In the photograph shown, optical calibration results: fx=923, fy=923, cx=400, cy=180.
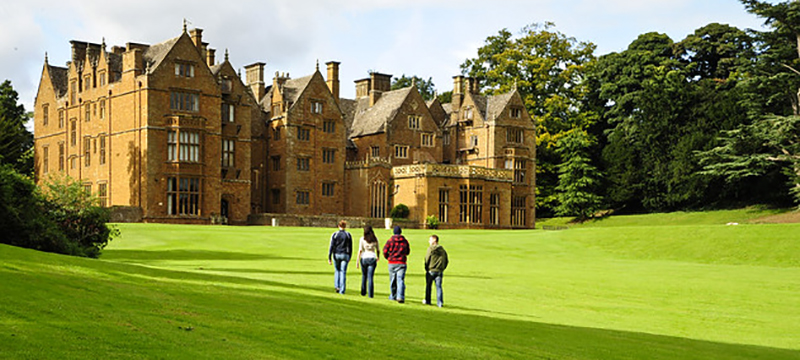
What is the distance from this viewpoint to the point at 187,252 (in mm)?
35094

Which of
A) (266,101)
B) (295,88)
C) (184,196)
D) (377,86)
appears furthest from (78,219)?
(377,86)

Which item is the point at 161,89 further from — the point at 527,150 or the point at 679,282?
the point at 679,282

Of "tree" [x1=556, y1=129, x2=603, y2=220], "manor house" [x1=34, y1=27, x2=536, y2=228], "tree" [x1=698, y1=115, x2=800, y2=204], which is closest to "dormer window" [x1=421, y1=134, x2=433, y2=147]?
"manor house" [x1=34, y1=27, x2=536, y2=228]

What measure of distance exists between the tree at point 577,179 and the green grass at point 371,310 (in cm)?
4021

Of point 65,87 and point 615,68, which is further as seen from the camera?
point 615,68

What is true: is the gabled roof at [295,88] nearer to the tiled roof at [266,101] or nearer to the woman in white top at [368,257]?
the tiled roof at [266,101]

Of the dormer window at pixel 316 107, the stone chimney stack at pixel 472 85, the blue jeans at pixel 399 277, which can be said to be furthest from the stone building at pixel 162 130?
the blue jeans at pixel 399 277

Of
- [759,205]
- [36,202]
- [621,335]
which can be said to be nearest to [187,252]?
[36,202]

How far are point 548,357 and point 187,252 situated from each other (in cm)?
2331

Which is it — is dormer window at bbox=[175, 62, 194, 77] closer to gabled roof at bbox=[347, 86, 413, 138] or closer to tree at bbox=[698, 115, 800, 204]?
gabled roof at bbox=[347, 86, 413, 138]

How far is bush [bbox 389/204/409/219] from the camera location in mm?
65750

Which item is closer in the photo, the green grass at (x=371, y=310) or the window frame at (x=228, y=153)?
the green grass at (x=371, y=310)

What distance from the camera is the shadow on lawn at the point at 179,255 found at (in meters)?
31.8

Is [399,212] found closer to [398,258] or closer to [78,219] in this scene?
[78,219]
